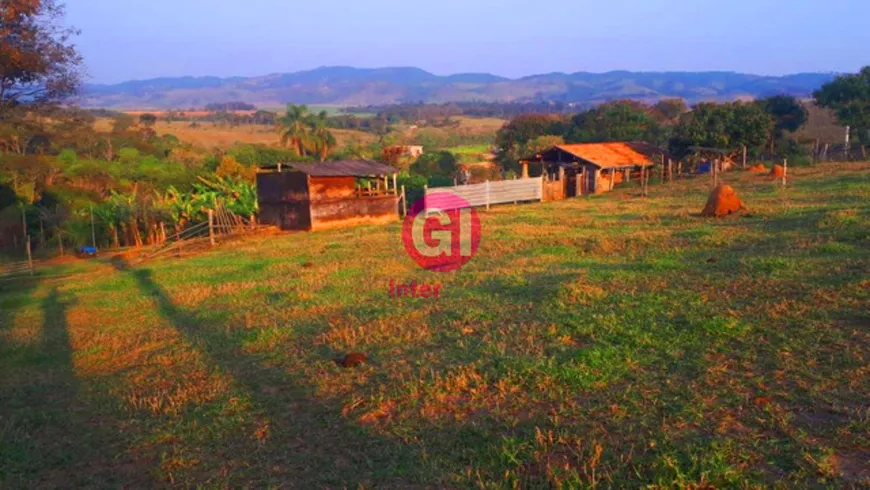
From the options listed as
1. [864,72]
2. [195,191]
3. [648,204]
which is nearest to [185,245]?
[195,191]

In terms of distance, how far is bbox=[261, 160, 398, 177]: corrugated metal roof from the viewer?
75.5 ft

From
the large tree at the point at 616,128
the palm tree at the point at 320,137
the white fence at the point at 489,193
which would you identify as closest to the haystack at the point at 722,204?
the white fence at the point at 489,193

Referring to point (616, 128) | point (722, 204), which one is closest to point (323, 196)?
point (722, 204)

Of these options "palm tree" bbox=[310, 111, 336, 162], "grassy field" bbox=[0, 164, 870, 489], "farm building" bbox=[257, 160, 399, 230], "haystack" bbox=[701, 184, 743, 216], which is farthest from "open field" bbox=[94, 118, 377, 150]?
"grassy field" bbox=[0, 164, 870, 489]

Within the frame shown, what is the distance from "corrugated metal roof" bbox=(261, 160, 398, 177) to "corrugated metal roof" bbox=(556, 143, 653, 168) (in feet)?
34.7

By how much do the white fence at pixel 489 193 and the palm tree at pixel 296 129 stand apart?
3013 centimetres

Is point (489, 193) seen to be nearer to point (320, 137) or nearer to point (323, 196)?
point (323, 196)

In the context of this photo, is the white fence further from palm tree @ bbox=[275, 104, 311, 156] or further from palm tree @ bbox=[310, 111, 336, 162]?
palm tree @ bbox=[275, 104, 311, 156]

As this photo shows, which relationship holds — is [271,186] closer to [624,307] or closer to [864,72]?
[624,307]

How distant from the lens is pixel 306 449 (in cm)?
454

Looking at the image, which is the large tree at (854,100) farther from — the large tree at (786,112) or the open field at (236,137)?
the open field at (236,137)

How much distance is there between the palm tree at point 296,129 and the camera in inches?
2210

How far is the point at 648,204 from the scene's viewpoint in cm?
2112

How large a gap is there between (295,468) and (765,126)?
35.4 m
